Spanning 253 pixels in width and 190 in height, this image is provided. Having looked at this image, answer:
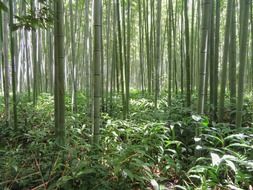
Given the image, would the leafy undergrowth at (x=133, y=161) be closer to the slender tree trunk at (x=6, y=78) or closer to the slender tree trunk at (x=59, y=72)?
the slender tree trunk at (x=59, y=72)

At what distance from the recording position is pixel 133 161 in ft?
6.57

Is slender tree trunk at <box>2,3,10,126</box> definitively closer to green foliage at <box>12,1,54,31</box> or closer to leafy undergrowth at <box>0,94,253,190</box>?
leafy undergrowth at <box>0,94,253,190</box>

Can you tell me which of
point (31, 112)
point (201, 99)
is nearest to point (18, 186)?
point (201, 99)

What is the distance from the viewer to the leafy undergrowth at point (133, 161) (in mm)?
1864

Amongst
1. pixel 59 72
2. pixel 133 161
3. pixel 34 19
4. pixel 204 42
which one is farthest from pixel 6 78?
pixel 204 42

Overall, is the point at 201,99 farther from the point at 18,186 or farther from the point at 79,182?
the point at 18,186

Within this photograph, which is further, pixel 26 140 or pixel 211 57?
pixel 211 57

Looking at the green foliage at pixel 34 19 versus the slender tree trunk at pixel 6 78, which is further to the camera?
the slender tree trunk at pixel 6 78

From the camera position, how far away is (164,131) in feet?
8.70

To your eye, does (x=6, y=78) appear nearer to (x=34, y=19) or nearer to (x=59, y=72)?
(x=59, y=72)

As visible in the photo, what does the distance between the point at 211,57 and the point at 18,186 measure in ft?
8.45

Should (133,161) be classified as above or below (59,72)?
below

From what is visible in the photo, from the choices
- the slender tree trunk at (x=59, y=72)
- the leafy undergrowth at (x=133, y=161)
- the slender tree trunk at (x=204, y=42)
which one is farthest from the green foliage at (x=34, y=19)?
the slender tree trunk at (x=204, y=42)

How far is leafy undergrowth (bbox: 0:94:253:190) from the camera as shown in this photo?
186 centimetres
